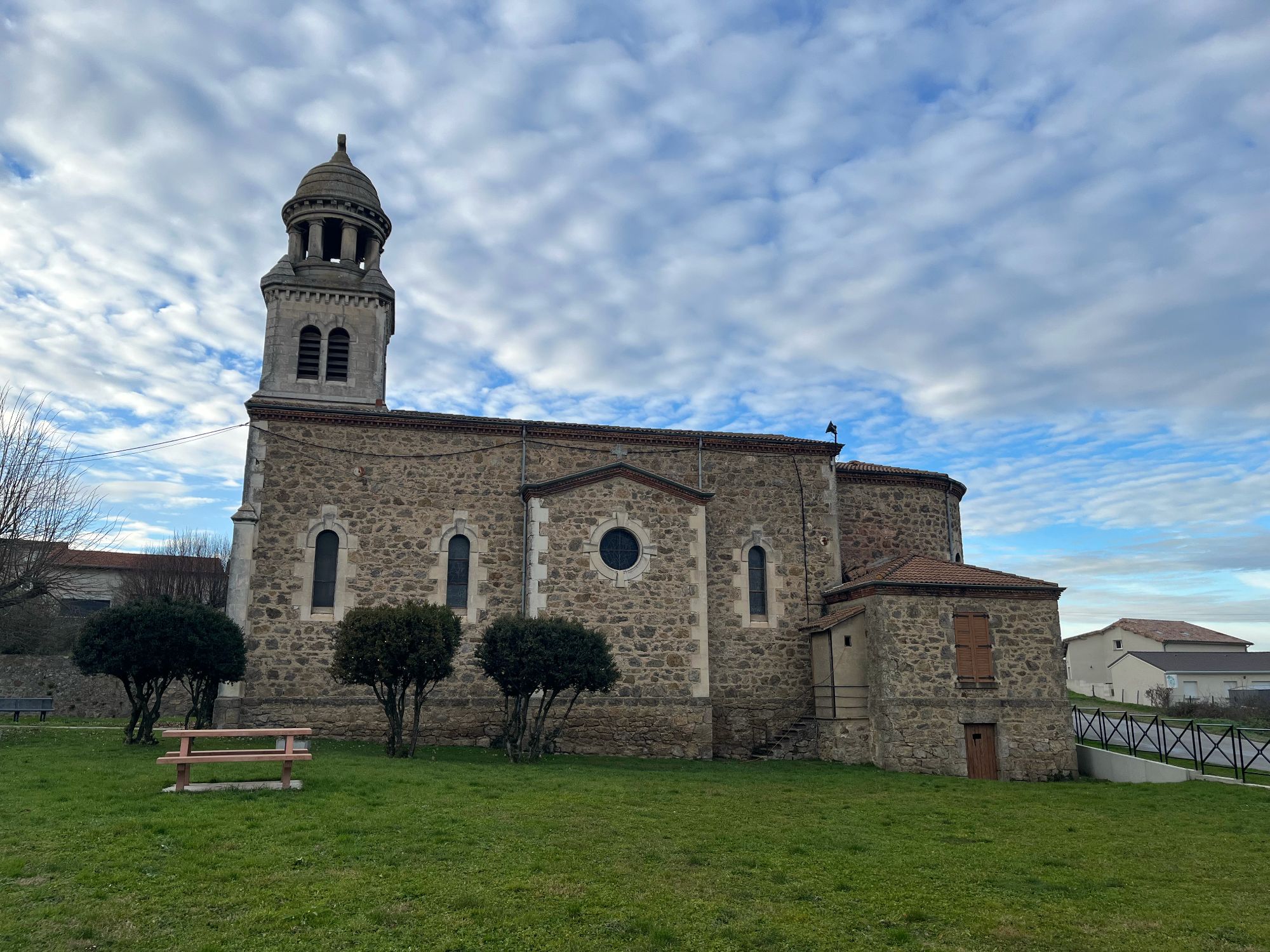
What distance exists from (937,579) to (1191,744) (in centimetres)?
938

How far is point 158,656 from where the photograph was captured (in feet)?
48.4

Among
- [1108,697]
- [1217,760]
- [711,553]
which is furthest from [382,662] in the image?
[1108,697]

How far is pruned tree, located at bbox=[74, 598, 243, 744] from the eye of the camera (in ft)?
Answer: 47.7

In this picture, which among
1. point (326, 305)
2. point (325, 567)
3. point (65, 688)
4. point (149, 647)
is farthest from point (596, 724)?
point (65, 688)

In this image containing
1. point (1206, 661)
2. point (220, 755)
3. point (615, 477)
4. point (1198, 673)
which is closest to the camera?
point (220, 755)

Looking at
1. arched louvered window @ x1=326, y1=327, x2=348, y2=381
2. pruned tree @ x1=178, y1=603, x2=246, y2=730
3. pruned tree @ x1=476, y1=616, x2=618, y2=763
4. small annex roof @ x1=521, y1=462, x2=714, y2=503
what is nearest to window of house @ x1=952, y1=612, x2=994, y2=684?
small annex roof @ x1=521, y1=462, x2=714, y2=503

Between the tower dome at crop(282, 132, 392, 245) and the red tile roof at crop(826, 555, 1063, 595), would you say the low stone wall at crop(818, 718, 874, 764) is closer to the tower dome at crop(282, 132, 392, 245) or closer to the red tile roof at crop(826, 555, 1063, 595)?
the red tile roof at crop(826, 555, 1063, 595)

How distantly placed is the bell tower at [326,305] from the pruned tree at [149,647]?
9.23 metres

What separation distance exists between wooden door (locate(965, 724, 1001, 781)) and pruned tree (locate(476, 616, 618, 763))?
7959 mm

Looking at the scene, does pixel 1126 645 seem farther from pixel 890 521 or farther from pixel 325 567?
pixel 325 567

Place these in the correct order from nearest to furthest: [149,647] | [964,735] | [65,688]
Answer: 1. [149,647]
2. [964,735]
3. [65,688]

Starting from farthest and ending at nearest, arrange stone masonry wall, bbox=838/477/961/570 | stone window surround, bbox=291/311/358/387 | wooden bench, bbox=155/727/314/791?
stone window surround, bbox=291/311/358/387, stone masonry wall, bbox=838/477/961/570, wooden bench, bbox=155/727/314/791

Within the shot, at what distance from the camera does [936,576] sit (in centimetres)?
1841

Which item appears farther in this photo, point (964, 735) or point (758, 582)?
point (758, 582)
